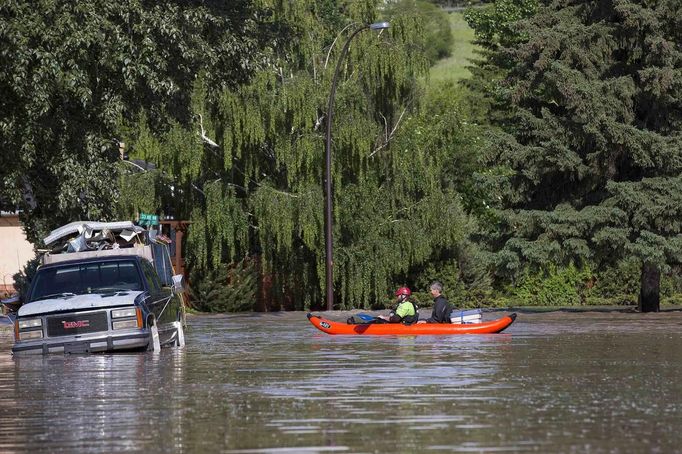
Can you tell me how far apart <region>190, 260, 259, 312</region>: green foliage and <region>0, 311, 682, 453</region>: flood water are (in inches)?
902

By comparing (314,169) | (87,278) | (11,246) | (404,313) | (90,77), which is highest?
(90,77)

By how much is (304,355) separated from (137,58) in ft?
24.7

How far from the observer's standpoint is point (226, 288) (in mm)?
52094

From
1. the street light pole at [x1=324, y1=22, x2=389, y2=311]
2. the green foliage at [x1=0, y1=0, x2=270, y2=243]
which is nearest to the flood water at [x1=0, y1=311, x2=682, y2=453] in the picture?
Answer: the green foliage at [x1=0, y1=0, x2=270, y2=243]

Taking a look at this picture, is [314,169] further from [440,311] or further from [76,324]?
[76,324]

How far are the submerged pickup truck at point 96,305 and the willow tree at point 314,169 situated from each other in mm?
22346

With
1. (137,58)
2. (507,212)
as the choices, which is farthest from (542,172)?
(137,58)

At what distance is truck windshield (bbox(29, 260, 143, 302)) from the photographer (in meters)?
25.5

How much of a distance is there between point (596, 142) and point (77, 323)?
78.7ft

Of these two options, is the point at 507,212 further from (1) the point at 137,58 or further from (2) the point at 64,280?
(2) the point at 64,280

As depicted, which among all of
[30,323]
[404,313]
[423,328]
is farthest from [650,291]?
[30,323]

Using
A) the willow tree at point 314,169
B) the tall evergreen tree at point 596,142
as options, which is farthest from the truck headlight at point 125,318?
the willow tree at point 314,169

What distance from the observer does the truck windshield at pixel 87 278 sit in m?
25.5

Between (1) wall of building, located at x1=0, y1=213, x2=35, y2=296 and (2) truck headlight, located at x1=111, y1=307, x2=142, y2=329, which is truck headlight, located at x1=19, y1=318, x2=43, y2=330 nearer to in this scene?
(2) truck headlight, located at x1=111, y1=307, x2=142, y2=329
